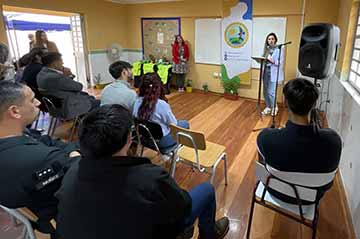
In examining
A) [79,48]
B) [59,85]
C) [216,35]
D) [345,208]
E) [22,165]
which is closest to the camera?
[22,165]

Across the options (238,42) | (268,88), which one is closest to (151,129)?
(268,88)

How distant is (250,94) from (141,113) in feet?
12.6

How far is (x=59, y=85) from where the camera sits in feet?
9.86

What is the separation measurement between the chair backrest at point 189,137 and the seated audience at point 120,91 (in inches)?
28.8

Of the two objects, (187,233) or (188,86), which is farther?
(188,86)

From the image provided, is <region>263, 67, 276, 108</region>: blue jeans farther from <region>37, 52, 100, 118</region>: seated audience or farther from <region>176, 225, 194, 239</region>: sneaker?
<region>176, 225, 194, 239</region>: sneaker

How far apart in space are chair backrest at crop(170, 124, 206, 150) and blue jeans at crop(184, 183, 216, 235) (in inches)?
18.3

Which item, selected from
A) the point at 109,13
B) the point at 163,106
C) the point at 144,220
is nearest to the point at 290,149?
the point at 144,220

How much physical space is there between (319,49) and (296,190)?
5.58 feet

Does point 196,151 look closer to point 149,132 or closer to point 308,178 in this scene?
point 149,132

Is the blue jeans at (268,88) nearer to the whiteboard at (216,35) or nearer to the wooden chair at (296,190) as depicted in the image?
the whiteboard at (216,35)

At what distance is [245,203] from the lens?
7.09 feet

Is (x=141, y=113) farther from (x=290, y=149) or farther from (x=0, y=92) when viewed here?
(x=290, y=149)

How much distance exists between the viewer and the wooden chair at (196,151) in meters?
1.93
